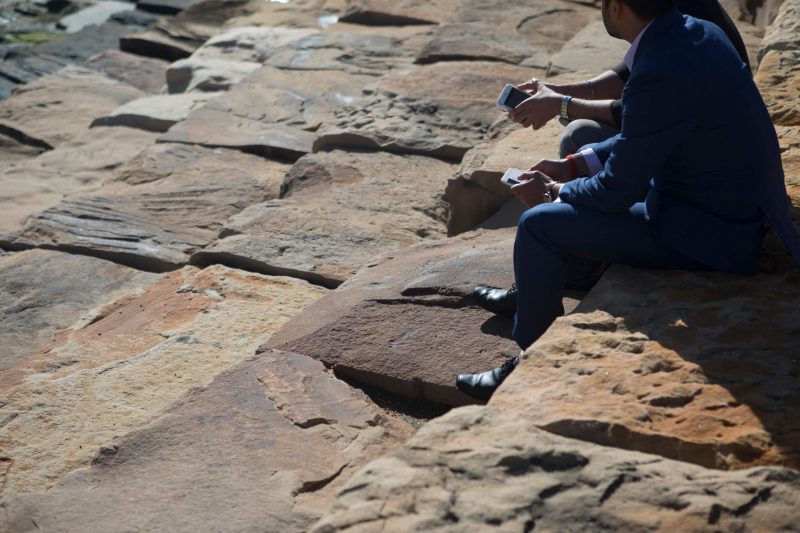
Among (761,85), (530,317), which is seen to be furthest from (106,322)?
(761,85)

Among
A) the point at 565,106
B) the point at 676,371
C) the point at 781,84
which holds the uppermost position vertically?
the point at 565,106

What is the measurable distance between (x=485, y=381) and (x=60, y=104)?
483 centimetres

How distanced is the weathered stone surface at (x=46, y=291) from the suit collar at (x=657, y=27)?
7.20 feet

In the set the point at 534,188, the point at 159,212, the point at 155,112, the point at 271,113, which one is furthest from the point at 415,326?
the point at 155,112

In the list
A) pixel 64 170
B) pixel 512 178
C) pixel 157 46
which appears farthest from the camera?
pixel 157 46

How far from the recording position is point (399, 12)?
23.2ft

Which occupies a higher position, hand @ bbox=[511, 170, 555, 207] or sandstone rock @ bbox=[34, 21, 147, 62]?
hand @ bbox=[511, 170, 555, 207]

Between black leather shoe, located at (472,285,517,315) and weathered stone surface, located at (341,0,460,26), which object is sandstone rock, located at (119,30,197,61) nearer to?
weathered stone surface, located at (341,0,460,26)

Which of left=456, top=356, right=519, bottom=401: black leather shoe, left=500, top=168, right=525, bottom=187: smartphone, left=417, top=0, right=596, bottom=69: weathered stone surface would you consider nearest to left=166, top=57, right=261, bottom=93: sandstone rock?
left=417, top=0, right=596, bottom=69: weathered stone surface

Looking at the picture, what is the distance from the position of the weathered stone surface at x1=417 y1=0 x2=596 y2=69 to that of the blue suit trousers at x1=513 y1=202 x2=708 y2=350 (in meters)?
3.25

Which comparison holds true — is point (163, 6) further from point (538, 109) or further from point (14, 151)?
point (538, 109)

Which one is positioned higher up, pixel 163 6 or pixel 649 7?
pixel 649 7

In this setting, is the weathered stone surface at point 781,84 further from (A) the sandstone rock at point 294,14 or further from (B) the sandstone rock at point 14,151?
(A) the sandstone rock at point 294,14

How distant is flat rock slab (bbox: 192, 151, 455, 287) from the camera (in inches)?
149
